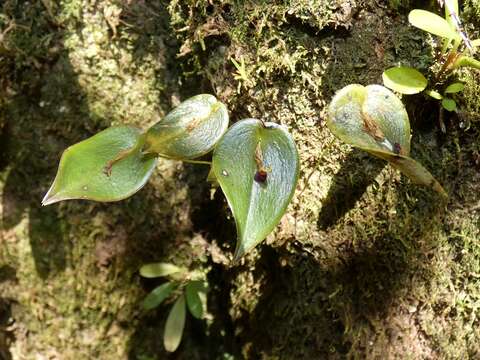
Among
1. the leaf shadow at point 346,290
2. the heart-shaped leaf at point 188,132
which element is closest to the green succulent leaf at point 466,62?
the leaf shadow at point 346,290

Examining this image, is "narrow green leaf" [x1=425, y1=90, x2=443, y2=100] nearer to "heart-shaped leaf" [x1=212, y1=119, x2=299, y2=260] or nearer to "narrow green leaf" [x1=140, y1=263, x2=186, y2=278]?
"heart-shaped leaf" [x1=212, y1=119, x2=299, y2=260]

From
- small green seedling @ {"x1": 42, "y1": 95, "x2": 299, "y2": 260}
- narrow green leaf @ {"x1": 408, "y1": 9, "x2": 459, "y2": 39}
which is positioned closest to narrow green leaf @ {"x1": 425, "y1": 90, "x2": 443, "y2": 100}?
narrow green leaf @ {"x1": 408, "y1": 9, "x2": 459, "y2": 39}

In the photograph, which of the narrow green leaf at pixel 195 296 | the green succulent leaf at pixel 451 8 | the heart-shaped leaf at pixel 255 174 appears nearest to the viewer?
the heart-shaped leaf at pixel 255 174

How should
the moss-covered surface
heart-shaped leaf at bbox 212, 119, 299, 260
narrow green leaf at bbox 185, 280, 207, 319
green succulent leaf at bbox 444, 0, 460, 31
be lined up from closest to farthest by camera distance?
heart-shaped leaf at bbox 212, 119, 299, 260 < green succulent leaf at bbox 444, 0, 460, 31 < the moss-covered surface < narrow green leaf at bbox 185, 280, 207, 319

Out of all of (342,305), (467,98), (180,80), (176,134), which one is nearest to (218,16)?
(180,80)

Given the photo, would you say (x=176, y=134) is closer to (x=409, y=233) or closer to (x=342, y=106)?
(x=342, y=106)

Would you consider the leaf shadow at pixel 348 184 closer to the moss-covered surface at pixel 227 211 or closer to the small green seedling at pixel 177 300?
the moss-covered surface at pixel 227 211
